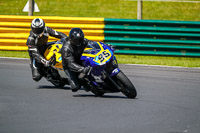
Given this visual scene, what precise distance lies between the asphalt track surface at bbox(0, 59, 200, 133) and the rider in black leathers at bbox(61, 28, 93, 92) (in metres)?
0.37

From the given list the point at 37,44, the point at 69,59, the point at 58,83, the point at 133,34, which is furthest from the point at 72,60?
the point at 133,34

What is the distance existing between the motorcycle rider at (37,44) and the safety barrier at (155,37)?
4.94 metres

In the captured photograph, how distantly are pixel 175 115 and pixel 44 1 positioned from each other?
17.2 metres

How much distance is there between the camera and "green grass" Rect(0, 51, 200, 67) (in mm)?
13984

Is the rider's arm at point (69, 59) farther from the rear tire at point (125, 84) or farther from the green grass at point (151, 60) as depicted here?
the green grass at point (151, 60)

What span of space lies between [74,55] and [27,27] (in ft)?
23.2

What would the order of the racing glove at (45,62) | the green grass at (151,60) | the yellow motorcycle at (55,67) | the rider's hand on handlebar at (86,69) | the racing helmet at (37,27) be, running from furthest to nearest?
1. the green grass at (151,60)
2. the racing helmet at (37,27)
3. the racing glove at (45,62)
4. the yellow motorcycle at (55,67)
5. the rider's hand on handlebar at (86,69)

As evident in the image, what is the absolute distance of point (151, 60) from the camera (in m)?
14.7

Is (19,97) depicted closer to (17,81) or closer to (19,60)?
(17,81)

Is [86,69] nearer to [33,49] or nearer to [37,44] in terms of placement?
[33,49]

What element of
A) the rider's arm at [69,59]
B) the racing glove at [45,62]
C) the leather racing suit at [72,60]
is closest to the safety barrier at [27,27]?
the racing glove at [45,62]

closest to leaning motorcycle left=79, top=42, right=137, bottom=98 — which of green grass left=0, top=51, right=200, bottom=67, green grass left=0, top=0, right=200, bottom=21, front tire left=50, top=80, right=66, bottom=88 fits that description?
front tire left=50, top=80, right=66, bottom=88

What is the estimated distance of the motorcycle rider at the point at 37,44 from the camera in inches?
396

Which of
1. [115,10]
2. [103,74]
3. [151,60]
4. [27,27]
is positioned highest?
[103,74]
